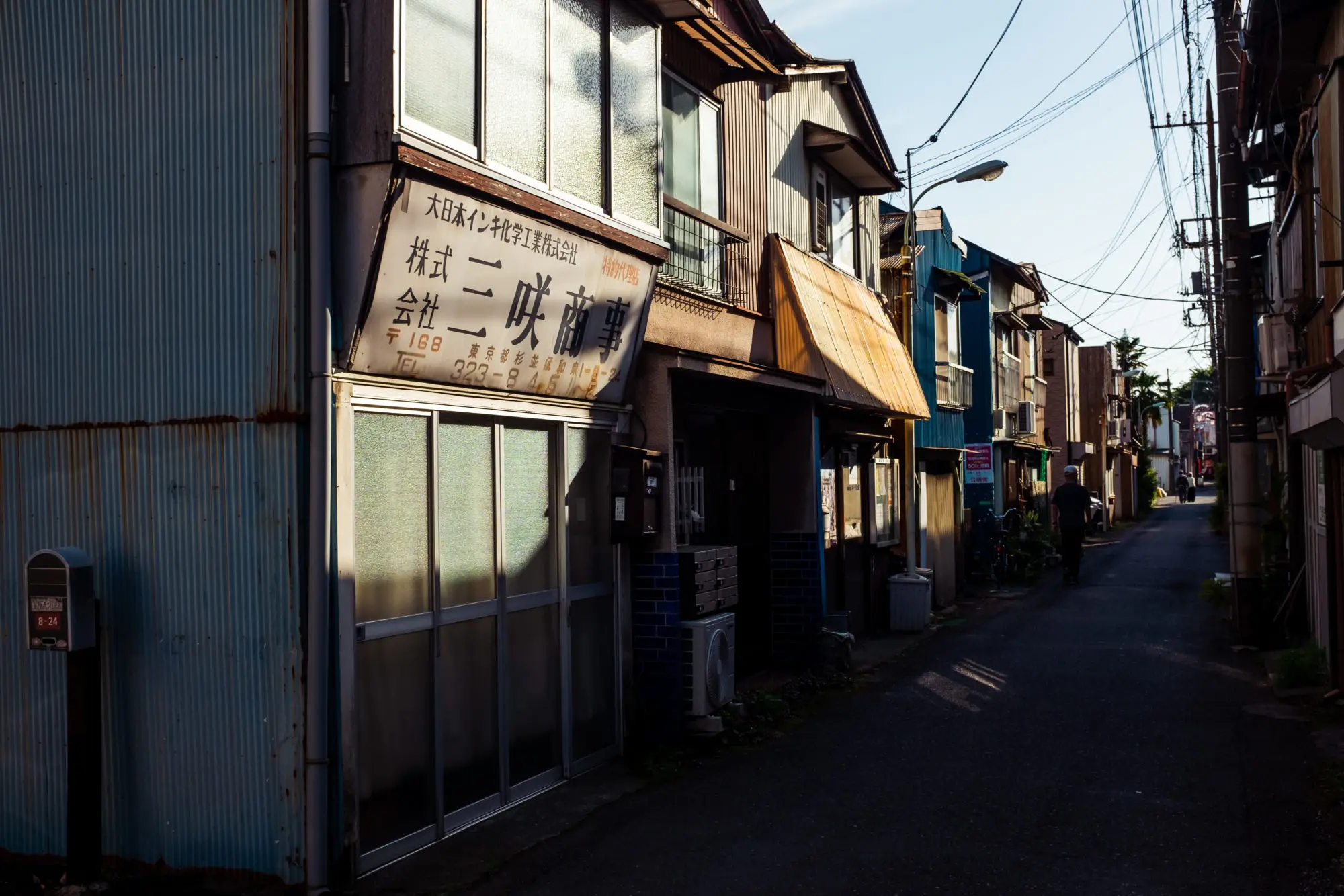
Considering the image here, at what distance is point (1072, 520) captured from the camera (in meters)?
22.6

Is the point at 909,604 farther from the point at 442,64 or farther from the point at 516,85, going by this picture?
the point at 442,64

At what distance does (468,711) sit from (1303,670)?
8.70m

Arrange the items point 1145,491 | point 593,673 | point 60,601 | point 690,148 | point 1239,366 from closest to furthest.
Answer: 1. point 60,601
2. point 593,673
3. point 690,148
4. point 1239,366
5. point 1145,491

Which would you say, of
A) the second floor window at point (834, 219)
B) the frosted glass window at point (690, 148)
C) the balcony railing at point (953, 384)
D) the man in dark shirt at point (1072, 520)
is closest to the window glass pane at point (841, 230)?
the second floor window at point (834, 219)

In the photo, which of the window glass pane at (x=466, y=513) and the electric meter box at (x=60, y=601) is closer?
the electric meter box at (x=60, y=601)

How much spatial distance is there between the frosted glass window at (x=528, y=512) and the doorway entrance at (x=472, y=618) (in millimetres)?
13

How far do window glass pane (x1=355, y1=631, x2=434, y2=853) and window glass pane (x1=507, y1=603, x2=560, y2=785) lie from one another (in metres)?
1.00

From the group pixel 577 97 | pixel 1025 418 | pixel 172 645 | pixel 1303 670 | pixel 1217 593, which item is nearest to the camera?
pixel 172 645

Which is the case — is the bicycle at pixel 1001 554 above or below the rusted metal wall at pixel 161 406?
below

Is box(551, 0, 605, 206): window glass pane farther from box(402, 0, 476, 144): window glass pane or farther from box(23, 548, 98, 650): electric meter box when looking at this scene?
box(23, 548, 98, 650): electric meter box

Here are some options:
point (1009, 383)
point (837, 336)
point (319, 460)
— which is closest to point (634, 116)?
point (319, 460)

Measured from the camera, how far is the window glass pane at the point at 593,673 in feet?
28.6

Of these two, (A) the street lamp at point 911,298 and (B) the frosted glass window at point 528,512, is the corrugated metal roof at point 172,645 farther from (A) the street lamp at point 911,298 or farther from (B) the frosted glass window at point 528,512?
(A) the street lamp at point 911,298

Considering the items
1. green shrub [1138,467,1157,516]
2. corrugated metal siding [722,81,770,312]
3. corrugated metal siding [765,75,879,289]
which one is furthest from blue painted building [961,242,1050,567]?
green shrub [1138,467,1157,516]
